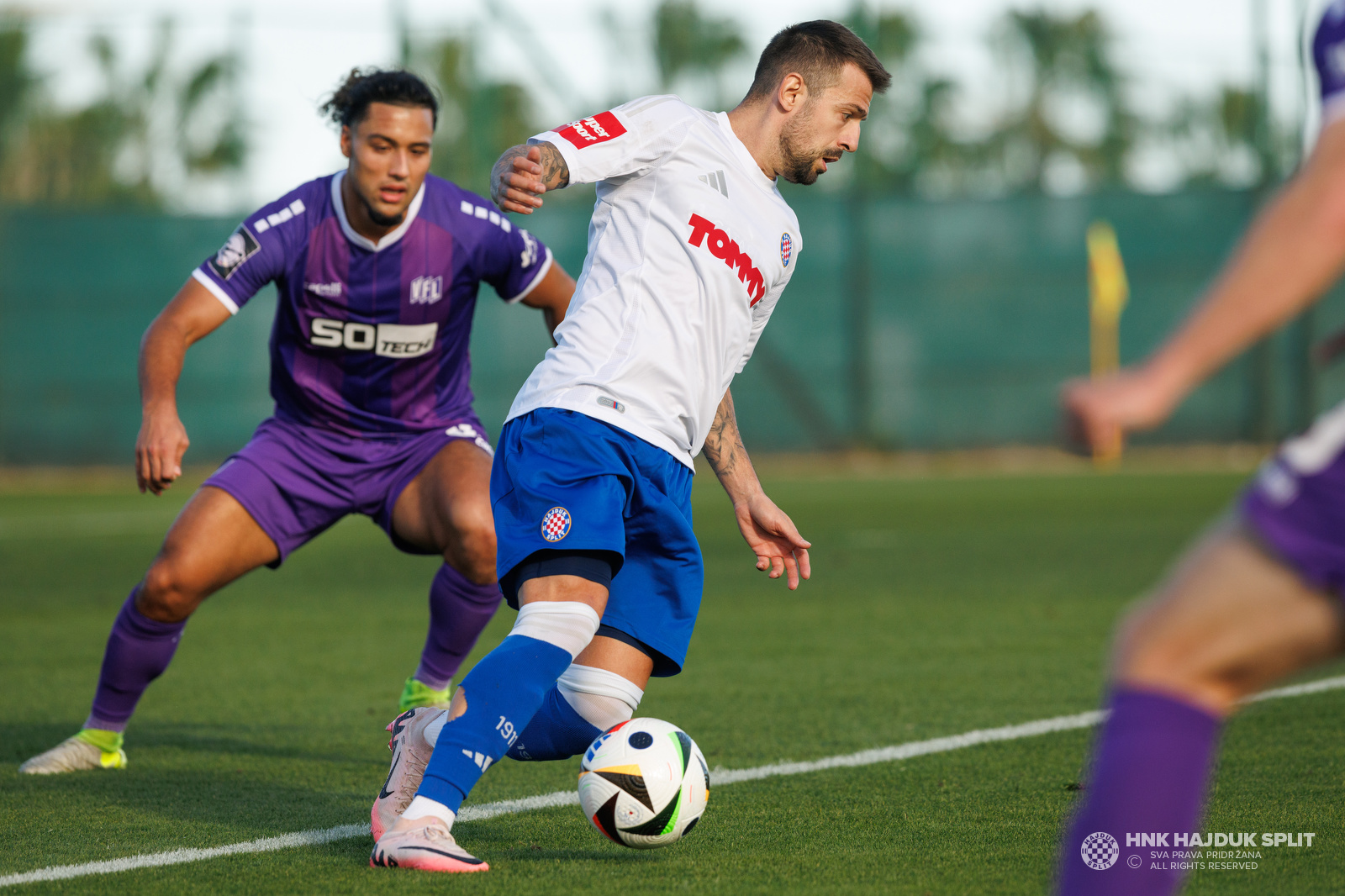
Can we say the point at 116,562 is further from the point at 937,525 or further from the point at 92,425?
the point at 92,425

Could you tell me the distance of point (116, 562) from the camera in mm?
10875

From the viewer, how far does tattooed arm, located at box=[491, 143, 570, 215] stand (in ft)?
10.5

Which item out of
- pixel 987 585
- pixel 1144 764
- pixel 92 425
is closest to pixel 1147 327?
pixel 987 585

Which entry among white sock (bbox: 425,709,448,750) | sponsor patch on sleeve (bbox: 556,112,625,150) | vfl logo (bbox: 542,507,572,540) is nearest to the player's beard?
sponsor patch on sleeve (bbox: 556,112,625,150)

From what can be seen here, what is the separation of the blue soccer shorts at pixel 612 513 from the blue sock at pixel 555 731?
0.23m

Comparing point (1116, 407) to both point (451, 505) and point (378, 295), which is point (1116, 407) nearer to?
point (451, 505)

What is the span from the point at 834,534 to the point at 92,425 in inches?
453

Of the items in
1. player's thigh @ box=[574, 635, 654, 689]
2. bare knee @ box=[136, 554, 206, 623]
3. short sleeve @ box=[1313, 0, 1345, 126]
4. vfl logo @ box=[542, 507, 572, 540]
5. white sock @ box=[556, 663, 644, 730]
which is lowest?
bare knee @ box=[136, 554, 206, 623]

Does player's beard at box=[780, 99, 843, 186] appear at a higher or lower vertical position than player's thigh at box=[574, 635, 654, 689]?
higher

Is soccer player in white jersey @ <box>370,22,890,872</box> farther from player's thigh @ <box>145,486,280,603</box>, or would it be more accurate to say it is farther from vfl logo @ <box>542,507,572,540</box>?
player's thigh @ <box>145,486,280,603</box>

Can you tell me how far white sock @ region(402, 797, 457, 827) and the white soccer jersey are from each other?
35.7 inches

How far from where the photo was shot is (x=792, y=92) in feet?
12.0

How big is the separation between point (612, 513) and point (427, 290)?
2083 mm

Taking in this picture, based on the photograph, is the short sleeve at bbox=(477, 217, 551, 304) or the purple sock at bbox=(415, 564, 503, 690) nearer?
the purple sock at bbox=(415, 564, 503, 690)
